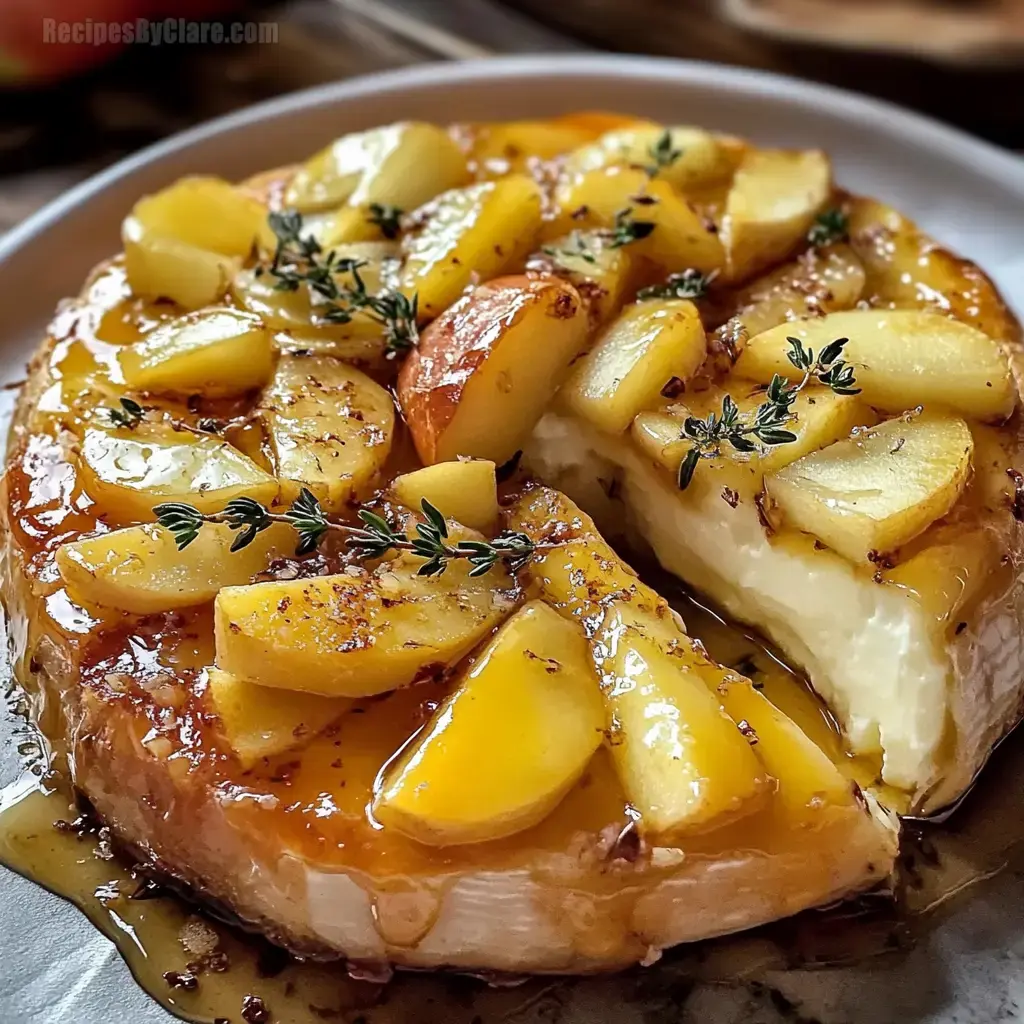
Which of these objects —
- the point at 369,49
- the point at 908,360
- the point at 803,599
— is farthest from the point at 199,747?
the point at 369,49

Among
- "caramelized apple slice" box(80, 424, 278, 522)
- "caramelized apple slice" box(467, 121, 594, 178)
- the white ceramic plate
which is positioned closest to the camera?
"caramelized apple slice" box(80, 424, 278, 522)

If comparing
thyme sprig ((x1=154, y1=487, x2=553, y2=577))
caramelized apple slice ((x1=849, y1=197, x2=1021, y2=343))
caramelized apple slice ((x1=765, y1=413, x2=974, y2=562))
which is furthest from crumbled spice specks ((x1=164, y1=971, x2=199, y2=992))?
caramelized apple slice ((x1=849, y1=197, x2=1021, y2=343))

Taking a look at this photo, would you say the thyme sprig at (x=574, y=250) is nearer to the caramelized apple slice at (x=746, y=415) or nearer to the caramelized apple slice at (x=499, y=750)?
the caramelized apple slice at (x=746, y=415)

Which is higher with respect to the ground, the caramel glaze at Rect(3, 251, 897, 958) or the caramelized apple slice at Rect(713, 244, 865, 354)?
the caramelized apple slice at Rect(713, 244, 865, 354)

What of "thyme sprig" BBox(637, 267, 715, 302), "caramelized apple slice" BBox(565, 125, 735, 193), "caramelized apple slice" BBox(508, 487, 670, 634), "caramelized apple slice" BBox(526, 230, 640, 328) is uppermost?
"caramelized apple slice" BBox(565, 125, 735, 193)

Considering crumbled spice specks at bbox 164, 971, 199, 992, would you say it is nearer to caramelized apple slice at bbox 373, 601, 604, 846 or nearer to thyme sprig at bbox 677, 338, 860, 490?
caramelized apple slice at bbox 373, 601, 604, 846

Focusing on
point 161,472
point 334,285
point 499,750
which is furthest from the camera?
point 334,285

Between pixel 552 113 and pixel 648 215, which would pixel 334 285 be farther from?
pixel 552 113
